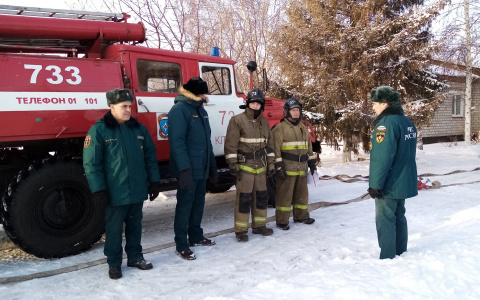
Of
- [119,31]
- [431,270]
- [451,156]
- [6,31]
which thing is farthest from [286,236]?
[451,156]

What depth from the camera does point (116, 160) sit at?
12.1ft

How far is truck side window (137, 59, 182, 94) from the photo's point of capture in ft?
16.8

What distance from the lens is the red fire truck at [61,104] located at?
411 centimetres

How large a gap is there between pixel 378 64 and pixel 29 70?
9.33 metres

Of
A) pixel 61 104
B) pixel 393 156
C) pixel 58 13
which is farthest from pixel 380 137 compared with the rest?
pixel 58 13

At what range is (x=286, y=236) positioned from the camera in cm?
503

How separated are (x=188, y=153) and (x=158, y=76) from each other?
150 centimetres

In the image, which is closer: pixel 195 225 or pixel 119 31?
pixel 195 225

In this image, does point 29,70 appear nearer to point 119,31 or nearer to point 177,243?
point 119,31

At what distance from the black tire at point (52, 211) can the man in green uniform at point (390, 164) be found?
317cm

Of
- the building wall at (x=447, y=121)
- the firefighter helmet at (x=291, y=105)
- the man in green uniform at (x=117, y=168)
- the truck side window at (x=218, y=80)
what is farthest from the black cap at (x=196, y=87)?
the building wall at (x=447, y=121)

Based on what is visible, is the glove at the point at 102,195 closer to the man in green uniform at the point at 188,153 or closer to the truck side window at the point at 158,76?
the man in green uniform at the point at 188,153

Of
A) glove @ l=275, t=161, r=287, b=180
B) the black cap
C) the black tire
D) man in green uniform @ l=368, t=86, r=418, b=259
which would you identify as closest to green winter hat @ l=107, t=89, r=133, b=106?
the black cap

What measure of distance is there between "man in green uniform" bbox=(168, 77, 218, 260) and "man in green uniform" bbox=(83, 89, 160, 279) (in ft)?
1.35
